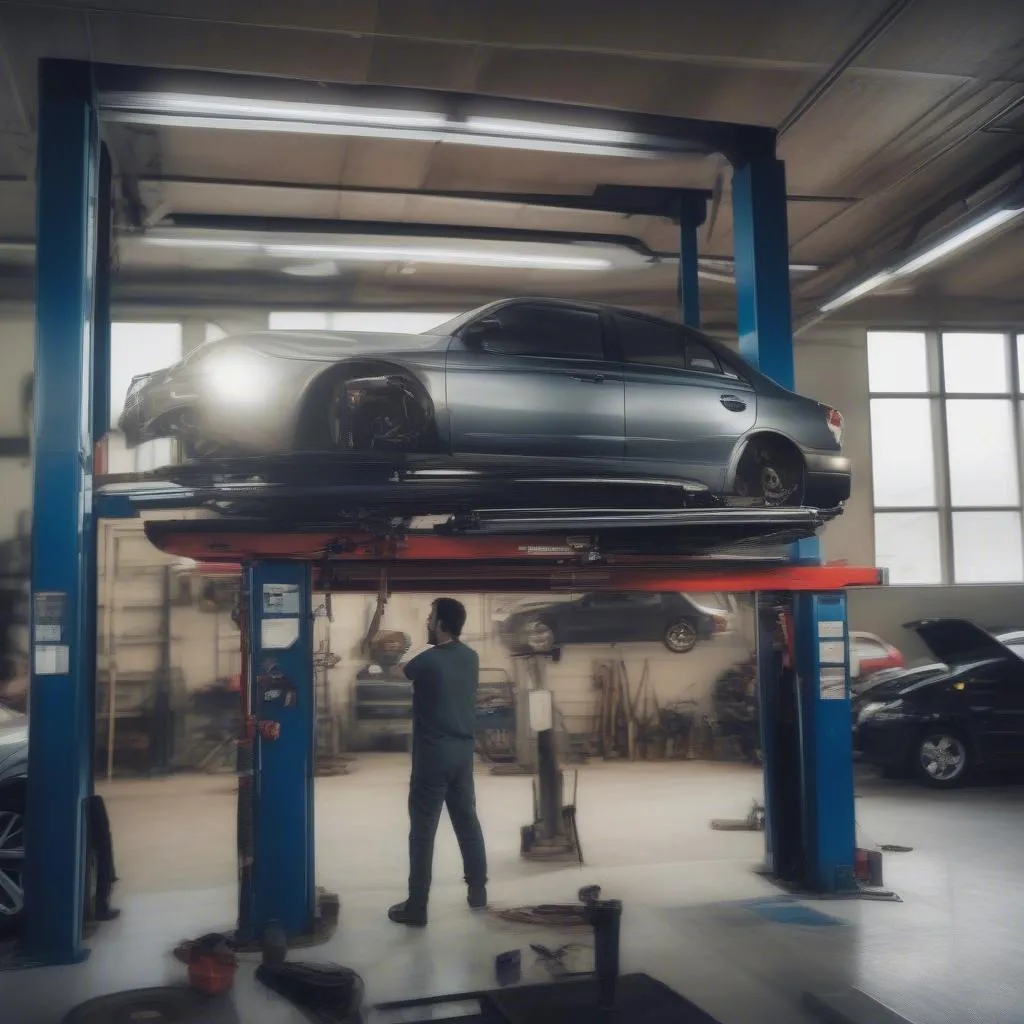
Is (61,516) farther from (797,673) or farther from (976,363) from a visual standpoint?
(976,363)

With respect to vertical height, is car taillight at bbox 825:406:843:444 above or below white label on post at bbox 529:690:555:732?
above

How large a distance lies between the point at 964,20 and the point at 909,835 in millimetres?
5299

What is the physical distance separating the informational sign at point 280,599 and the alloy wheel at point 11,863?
159cm

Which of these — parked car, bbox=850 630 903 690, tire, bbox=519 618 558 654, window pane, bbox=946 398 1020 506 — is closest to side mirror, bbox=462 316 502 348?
tire, bbox=519 618 558 654

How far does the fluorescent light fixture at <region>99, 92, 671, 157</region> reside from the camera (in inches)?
215

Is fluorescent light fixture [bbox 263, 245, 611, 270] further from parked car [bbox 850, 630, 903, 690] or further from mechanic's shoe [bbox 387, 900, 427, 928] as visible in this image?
mechanic's shoe [bbox 387, 900, 427, 928]

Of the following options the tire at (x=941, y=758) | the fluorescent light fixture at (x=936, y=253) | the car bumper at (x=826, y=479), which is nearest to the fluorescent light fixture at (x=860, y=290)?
the fluorescent light fixture at (x=936, y=253)

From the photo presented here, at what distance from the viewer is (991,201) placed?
8.20m

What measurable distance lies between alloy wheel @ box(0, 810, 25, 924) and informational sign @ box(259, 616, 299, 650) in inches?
58.4

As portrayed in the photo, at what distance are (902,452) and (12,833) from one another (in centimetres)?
1135

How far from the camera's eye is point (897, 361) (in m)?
13.4

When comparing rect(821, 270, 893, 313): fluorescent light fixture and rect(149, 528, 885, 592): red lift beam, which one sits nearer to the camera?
rect(149, 528, 885, 592): red lift beam

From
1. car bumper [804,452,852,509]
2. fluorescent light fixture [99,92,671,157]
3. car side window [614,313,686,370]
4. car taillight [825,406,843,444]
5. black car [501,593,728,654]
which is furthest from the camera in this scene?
black car [501,593,728,654]

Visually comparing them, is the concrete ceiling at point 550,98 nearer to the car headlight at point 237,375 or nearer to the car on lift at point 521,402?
the car on lift at point 521,402
